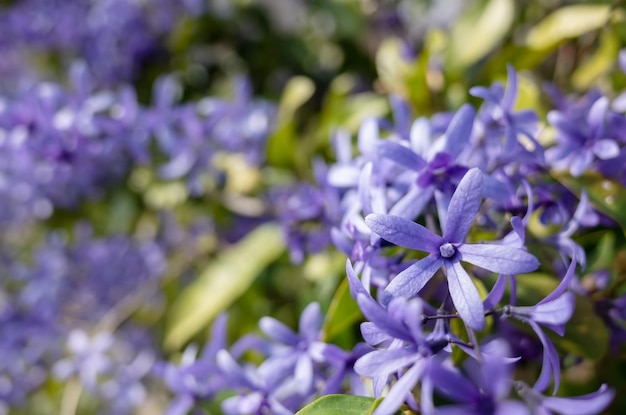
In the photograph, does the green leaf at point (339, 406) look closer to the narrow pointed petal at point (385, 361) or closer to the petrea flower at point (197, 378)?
the narrow pointed petal at point (385, 361)

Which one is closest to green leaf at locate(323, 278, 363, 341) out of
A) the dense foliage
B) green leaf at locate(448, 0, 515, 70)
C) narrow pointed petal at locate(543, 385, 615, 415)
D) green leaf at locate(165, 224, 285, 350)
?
the dense foliage

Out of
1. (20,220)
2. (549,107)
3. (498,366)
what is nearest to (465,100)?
(549,107)

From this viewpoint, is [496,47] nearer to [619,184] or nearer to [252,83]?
[619,184]

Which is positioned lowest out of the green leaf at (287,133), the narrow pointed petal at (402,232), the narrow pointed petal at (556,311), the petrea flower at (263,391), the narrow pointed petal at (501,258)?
the green leaf at (287,133)

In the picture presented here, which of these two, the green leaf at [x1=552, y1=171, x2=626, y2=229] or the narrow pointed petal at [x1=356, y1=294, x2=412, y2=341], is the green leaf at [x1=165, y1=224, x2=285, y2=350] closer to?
the green leaf at [x1=552, y1=171, x2=626, y2=229]

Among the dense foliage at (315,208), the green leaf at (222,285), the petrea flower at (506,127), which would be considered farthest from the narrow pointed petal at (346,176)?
the green leaf at (222,285)

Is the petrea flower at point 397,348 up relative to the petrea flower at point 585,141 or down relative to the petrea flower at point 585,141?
up

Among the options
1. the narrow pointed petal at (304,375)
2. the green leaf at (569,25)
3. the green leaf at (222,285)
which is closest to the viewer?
the narrow pointed petal at (304,375)
